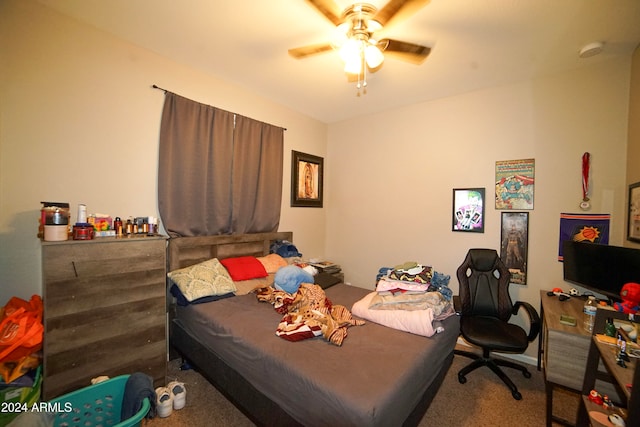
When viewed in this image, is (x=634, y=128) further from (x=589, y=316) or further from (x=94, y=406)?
(x=94, y=406)

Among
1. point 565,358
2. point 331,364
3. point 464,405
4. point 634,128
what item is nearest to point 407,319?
point 331,364

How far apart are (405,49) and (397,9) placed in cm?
43

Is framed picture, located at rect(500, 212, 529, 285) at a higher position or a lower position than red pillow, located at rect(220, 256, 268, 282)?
higher

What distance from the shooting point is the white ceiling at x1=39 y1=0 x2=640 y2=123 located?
6.09 ft

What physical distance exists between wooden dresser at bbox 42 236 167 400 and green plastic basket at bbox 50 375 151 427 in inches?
11.3

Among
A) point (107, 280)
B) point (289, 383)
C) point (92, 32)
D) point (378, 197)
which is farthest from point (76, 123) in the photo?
point (378, 197)

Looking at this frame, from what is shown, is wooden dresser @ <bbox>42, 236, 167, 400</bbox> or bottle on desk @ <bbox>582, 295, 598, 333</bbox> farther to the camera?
bottle on desk @ <bbox>582, 295, 598, 333</bbox>

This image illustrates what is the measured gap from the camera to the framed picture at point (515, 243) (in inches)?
110

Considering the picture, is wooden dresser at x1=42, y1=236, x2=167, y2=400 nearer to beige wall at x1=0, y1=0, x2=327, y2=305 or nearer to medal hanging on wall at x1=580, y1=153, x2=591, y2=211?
beige wall at x1=0, y1=0, x2=327, y2=305

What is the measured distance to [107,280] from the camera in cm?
188

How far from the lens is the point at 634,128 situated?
2.22 m

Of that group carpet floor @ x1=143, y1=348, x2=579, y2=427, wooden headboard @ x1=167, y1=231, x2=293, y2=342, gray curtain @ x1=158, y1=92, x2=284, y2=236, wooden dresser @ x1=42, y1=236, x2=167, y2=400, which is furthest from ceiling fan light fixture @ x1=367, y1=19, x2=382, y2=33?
carpet floor @ x1=143, y1=348, x2=579, y2=427

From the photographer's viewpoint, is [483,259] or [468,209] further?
[468,209]

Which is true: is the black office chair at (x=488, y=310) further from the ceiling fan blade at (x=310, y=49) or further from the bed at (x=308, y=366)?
the ceiling fan blade at (x=310, y=49)
